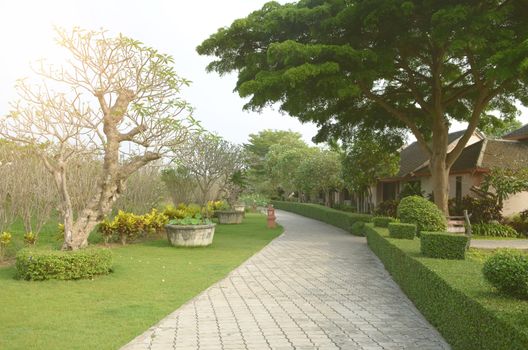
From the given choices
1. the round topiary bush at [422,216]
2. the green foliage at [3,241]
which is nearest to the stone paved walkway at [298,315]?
the round topiary bush at [422,216]

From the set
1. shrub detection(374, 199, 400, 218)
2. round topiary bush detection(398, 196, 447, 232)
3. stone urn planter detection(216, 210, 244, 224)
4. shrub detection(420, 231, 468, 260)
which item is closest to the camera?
shrub detection(420, 231, 468, 260)

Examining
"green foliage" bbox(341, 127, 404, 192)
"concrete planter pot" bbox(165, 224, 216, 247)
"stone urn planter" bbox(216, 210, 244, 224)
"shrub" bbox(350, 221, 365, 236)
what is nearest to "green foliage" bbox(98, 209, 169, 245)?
"concrete planter pot" bbox(165, 224, 216, 247)

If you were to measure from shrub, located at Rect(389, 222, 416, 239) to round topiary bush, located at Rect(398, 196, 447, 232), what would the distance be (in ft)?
8.05

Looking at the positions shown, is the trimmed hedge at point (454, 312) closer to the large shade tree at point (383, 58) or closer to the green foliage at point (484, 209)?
the large shade tree at point (383, 58)

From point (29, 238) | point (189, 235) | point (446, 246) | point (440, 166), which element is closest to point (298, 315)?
point (446, 246)

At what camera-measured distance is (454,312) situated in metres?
5.61

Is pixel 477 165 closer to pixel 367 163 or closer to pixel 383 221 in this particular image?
pixel 367 163

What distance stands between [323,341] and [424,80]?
710 inches

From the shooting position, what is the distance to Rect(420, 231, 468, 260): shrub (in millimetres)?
8492

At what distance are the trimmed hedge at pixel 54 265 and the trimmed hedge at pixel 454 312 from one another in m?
6.46

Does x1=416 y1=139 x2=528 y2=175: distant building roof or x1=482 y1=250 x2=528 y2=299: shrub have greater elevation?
x1=416 y1=139 x2=528 y2=175: distant building roof

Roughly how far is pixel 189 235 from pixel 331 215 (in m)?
14.7

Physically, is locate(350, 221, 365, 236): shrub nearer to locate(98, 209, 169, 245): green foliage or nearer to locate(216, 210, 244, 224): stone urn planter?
locate(216, 210, 244, 224): stone urn planter

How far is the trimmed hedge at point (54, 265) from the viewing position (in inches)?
366
